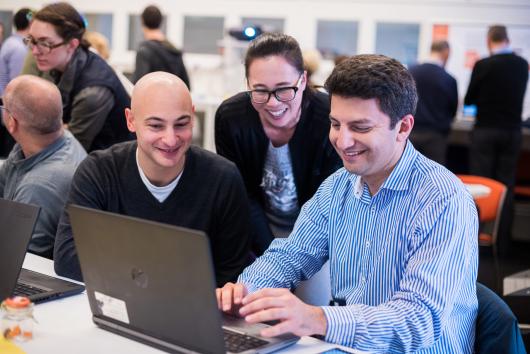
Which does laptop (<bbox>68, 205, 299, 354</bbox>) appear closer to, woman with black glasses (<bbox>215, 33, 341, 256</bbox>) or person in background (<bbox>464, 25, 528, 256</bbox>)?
woman with black glasses (<bbox>215, 33, 341, 256</bbox>)

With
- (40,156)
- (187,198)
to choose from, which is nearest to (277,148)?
(187,198)

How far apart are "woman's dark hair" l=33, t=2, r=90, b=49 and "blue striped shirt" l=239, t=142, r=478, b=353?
5.69 ft

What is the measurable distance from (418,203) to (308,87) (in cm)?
93

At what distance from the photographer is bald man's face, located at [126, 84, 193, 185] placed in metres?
2.11

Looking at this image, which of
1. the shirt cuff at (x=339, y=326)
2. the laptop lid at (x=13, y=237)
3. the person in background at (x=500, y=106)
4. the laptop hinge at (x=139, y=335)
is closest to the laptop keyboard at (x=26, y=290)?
the laptop lid at (x=13, y=237)

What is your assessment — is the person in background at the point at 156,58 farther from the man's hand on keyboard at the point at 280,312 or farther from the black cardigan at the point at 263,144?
the man's hand on keyboard at the point at 280,312

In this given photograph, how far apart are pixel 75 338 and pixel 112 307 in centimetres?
10

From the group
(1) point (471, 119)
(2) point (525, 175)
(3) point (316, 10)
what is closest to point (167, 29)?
(3) point (316, 10)

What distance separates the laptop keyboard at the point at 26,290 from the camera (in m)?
1.88

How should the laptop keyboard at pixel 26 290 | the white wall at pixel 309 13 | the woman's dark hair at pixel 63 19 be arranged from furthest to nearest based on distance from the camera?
the white wall at pixel 309 13 < the woman's dark hair at pixel 63 19 < the laptop keyboard at pixel 26 290

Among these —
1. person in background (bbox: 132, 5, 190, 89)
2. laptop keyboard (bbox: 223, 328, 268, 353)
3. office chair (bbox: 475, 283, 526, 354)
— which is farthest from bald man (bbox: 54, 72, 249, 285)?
person in background (bbox: 132, 5, 190, 89)

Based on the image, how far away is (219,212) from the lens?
7.32 feet

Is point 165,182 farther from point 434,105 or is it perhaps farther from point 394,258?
point 434,105

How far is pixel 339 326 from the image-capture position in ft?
5.35
